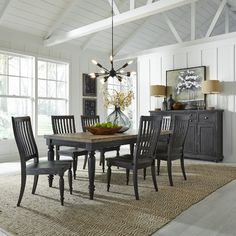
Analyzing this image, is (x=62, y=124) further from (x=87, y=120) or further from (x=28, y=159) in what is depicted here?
(x=28, y=159)

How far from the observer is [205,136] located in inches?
233

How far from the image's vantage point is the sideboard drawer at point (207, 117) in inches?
229

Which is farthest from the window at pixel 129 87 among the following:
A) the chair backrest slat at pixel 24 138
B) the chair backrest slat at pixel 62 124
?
the chair backrest slat at pixel 24 138

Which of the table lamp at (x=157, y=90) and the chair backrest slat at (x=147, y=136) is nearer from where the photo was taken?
the chair backrest slat at (x=147, y=136)

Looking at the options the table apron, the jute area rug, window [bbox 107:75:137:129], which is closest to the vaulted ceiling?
window [bbox 107:75:137:129]

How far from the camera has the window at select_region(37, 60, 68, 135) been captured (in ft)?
22.5

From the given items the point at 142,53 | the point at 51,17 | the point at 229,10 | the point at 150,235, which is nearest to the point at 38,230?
the point at 150,235

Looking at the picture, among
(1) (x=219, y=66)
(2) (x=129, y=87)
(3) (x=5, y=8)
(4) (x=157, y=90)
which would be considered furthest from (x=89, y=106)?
(1) (x=219, y=66)

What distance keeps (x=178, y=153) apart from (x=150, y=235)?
1.98 metres

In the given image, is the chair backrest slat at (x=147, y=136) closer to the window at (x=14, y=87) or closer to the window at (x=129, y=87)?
the window at (x=14, y=87)

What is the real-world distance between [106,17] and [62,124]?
3.58 m

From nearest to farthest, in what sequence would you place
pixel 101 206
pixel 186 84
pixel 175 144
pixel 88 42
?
pixel 101 206 < pixel 175 144 < pixel 186 84 < pixel 88 42

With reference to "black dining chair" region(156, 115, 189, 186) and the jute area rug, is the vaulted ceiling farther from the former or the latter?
the jute area rug

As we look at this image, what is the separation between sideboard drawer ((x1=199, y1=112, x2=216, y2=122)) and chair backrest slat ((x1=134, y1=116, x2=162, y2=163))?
2843mm
